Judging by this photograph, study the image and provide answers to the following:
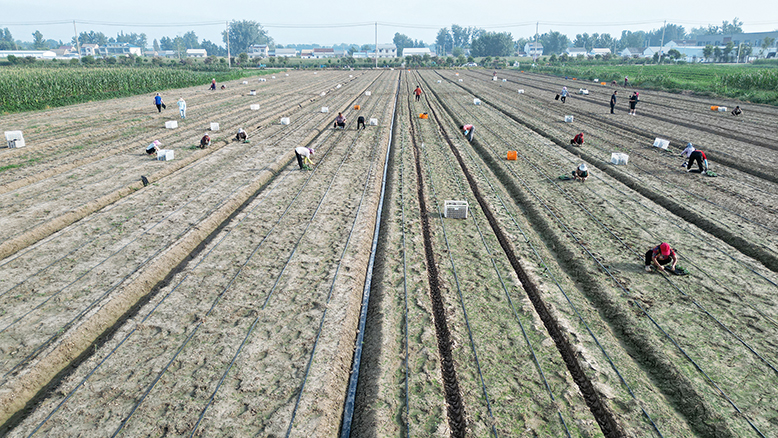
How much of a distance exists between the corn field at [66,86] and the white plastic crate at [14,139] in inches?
544

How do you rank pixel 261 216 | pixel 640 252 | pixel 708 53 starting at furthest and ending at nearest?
pixel 708 53 → pixel 261 216 → pixel 640 252

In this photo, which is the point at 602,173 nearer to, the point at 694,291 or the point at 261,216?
the point at 694,291

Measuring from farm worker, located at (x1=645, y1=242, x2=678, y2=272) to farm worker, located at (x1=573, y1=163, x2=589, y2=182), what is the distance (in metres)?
6.31

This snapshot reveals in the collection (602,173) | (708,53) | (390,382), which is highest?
(708,53)

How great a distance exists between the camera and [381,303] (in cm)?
838

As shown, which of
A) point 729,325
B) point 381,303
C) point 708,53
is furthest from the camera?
point 708,53

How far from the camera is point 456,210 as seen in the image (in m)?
12.2

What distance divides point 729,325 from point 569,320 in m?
2.60

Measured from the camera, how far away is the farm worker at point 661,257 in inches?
360

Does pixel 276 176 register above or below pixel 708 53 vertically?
below

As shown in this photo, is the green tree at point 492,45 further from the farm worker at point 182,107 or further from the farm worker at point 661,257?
the farm worker at point 661,257

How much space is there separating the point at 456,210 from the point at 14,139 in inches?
762

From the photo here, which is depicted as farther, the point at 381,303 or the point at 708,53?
the point at 708,53

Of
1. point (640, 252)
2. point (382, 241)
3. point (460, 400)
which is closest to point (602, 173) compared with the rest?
point (640, 252)
